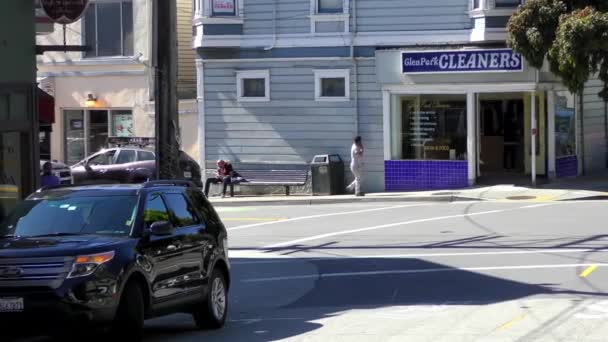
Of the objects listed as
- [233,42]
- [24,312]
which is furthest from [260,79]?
[24,312]

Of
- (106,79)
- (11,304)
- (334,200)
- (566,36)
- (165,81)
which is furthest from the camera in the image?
(106,79)

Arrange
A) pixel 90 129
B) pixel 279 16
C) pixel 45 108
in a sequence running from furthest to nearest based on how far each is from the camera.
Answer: pixel 90 129, pixel 279 16, pixel 45 108

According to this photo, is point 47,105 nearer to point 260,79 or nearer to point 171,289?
point 171,289

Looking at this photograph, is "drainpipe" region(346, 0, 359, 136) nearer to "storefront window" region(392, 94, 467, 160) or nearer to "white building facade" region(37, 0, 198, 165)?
"storefront window" region(392, 94, 467, 160)

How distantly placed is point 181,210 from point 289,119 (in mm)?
21133

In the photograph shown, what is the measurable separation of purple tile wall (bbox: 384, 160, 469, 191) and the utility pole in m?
15.0

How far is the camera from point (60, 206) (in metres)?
10.7

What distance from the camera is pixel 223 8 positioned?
32.5 m

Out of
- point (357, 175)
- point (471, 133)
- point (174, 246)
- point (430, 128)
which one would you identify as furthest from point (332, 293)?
point (430, 128)

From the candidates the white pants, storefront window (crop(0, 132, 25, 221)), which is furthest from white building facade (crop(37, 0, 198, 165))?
storefront window (crop(0, 132, 25, 221))

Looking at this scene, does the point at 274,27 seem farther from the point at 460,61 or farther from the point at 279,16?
the point at 460,61

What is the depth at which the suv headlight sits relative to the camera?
9344mm

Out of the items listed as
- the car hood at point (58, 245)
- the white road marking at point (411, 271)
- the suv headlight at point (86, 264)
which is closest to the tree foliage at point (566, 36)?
the white road marking at point (411, 271)

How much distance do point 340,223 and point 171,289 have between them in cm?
1335
